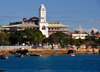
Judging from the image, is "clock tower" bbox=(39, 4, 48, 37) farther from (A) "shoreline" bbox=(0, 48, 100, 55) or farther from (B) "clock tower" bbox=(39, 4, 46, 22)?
(A) "shoreline" bbox=(0, 48, 100, 55)

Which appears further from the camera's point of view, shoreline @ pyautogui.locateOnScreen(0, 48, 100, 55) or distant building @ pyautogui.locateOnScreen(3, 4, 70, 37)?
distant building @ pyautogui.locateOnScreen(3, 4, 70, 37)

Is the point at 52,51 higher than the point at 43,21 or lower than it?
lower

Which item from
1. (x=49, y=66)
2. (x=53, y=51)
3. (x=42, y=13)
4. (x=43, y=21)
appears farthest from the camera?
(x=43, y=21)

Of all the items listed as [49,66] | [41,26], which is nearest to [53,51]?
[41,26]

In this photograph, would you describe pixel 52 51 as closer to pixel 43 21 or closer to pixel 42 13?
pixel 43 21

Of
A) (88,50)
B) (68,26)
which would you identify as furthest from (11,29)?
(88,50)

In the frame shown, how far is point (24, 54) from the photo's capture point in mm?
158125

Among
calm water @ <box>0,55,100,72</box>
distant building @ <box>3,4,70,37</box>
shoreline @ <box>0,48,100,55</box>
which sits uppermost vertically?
distant building @ <box>3,4,70,37</box>

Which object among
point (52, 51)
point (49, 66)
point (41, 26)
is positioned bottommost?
point (49, 66)

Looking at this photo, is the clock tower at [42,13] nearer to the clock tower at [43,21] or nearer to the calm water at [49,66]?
the clock tower at [43,21]

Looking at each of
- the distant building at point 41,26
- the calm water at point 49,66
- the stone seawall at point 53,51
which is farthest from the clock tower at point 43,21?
the calm water at point 49,66

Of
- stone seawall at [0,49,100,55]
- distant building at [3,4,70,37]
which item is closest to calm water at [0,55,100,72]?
stone seawall at [0,49,100,55]

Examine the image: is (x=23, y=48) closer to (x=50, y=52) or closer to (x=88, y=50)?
(x=50, y=52)

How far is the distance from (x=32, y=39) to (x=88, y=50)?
26505 mm
